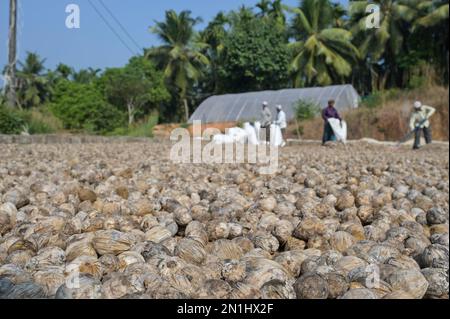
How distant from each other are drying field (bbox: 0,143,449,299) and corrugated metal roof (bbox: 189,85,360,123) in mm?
16640

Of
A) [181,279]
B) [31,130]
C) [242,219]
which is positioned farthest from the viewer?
[31,130]

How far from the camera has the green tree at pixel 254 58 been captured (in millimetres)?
24703

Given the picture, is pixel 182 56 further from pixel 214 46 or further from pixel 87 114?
pixel 214 46

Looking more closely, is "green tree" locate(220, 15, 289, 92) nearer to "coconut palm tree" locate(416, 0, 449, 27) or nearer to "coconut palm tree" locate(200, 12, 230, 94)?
"coconut palm tree" locate(200, 12, 230, 94)

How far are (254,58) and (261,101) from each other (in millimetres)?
3791

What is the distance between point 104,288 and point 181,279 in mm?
219

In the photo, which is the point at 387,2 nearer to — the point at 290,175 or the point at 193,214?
the point at 290,175

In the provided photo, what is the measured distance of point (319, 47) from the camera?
84.2 feet

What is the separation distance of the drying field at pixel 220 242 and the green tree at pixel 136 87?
18.4 meters

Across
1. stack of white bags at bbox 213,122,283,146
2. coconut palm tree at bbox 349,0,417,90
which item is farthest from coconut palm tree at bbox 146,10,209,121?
coconut palm tree at bbox 349,0,417,90

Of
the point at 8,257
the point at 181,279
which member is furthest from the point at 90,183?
the point at 181,279

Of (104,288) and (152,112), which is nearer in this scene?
(104,288)

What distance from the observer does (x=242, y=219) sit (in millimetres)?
2381

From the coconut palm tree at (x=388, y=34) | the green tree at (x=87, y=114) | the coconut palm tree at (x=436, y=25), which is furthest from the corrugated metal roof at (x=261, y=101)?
the green tree at (x=87, y=114)
